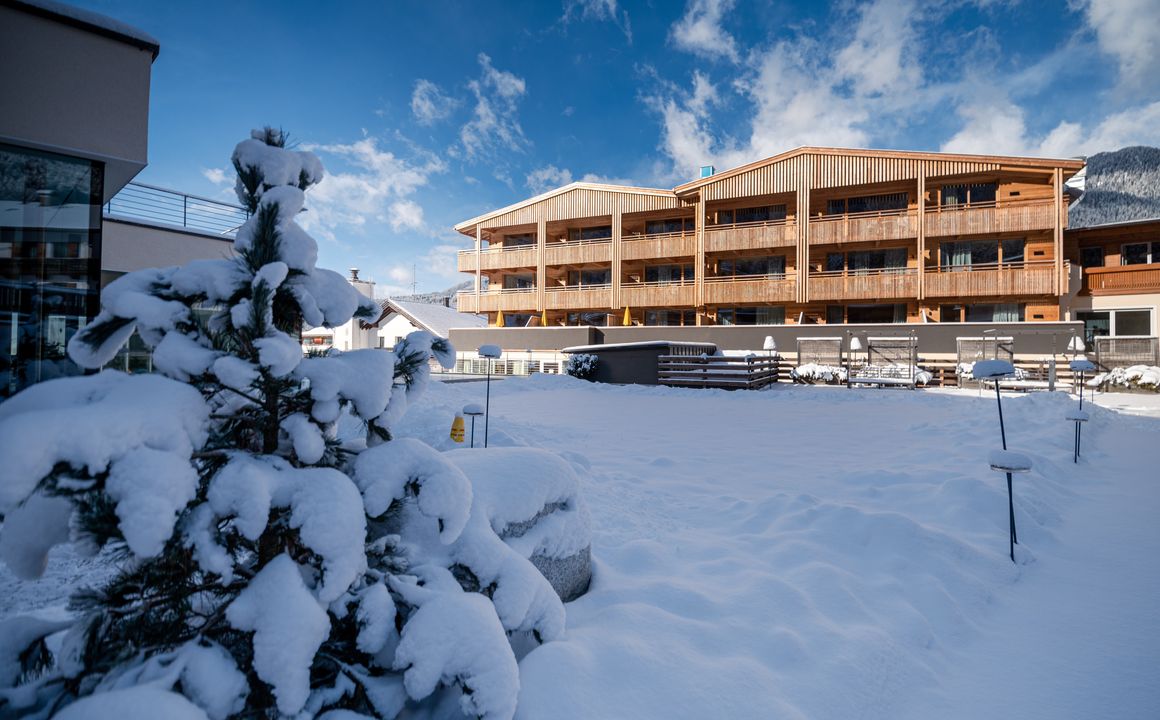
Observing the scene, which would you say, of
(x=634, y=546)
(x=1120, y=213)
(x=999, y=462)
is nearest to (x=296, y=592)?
(x=634, y=546)

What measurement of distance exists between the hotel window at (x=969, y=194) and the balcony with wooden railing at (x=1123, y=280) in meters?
5.81

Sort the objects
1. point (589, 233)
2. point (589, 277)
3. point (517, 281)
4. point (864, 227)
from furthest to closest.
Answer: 1. point (517, 281)
2. point (589, 277)
3. point (589, 233)
4. point (864, 227)

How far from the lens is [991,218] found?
2216cm

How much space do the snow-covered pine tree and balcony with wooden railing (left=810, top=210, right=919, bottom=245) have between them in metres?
26.6

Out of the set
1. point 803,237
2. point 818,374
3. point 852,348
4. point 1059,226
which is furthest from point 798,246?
point 1059,226

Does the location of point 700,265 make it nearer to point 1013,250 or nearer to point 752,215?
point 752,215

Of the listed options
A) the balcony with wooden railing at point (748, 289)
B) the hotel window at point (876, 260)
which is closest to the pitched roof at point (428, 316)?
the balcony with wooden railing at point (748, 289)

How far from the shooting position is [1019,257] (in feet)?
75.2

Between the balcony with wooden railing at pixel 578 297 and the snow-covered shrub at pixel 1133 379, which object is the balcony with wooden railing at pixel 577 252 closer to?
the balcony with wooden railing at pixel 578 297

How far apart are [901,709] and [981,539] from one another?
7.34ft

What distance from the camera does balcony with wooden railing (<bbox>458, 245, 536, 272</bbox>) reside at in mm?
31219

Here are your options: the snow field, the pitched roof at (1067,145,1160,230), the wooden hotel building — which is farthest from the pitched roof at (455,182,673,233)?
the pitched roof at (1067,145,1160,230)

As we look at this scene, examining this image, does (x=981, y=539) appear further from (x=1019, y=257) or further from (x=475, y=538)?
(x=1019, y=257)

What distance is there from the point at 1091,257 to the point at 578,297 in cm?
2473
